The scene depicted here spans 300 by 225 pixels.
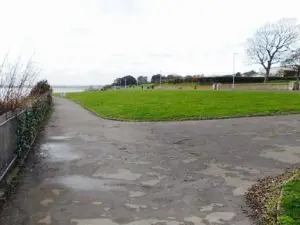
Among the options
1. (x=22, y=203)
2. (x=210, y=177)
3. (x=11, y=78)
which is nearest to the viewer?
(x=22, y=203)

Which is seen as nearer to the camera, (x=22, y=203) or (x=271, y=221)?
(x=271, y=221)

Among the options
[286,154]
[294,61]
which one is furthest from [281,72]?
[286,154]

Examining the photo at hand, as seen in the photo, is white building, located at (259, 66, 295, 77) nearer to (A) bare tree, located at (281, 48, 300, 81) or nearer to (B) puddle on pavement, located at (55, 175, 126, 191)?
(A) bare tree, located at (281, 48, 300, 81)

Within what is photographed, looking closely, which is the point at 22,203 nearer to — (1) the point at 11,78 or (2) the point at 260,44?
(1) the point at 11,78

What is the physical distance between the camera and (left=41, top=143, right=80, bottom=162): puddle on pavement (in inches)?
341

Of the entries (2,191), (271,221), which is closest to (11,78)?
(2,191)

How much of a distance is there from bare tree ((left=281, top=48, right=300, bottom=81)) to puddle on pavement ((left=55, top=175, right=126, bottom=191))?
54.5 m

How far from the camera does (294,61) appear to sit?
57.6 m

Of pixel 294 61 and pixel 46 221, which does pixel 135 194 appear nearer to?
pixel 46 221

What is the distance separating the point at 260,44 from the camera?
211ft

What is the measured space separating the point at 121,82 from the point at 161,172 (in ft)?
287

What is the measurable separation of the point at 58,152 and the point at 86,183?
9.70ft

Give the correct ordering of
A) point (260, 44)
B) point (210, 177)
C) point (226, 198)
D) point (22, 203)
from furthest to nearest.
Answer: point (260, 44)
point (210, 177)
point (226, 198)
point (22, 203)

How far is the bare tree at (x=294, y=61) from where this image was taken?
56.3 meters
